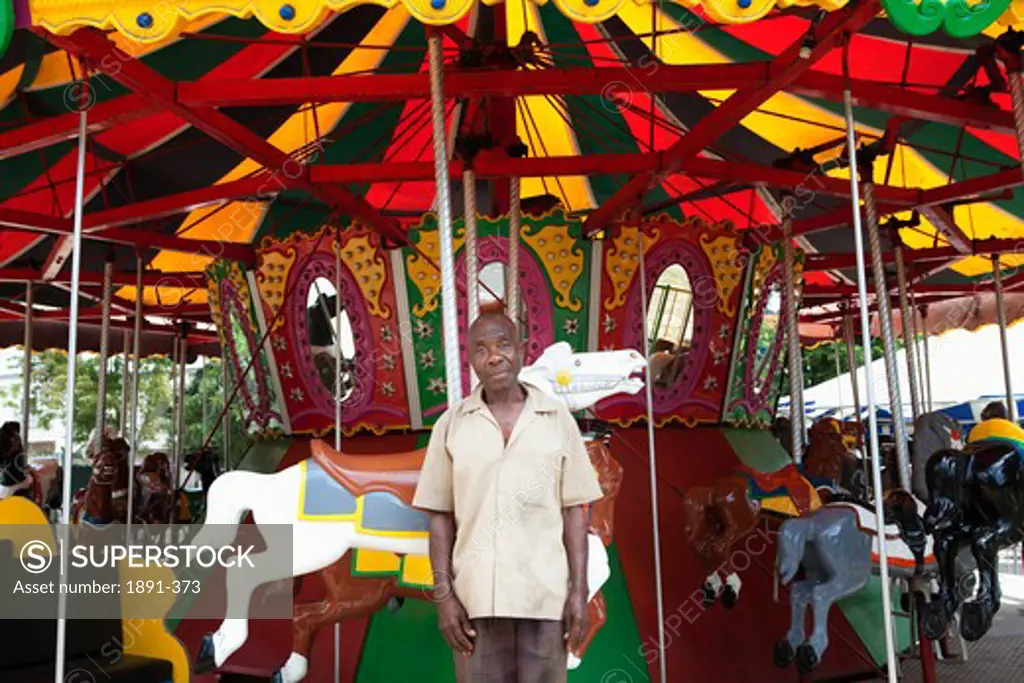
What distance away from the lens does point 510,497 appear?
2.17 meters

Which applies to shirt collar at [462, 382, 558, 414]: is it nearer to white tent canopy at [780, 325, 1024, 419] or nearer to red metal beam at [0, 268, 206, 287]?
red metal beam at [0, 268, 206, 287]

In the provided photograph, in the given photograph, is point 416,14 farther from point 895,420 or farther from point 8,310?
point 8,310

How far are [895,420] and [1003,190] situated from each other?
7.61 feet

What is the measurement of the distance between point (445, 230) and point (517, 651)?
1571mm

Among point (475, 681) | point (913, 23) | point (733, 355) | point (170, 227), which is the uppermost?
point (170, 227)

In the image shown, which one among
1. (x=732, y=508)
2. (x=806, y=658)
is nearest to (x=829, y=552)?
(x=806, y=658)

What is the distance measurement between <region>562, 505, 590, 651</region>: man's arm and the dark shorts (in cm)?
4

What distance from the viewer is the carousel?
3.39m

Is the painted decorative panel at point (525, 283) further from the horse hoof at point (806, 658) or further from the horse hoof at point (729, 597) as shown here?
the horse hoof at point (806, 658)

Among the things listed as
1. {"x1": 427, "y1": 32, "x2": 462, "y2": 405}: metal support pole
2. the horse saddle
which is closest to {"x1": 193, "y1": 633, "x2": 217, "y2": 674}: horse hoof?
the horse saddle

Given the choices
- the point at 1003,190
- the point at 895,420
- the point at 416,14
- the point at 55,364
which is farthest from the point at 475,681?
the point at 55,364

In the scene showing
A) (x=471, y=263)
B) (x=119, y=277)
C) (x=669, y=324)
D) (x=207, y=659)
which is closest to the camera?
(x=207, y=659)

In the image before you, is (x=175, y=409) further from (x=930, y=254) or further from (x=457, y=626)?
(x=457, y=626)

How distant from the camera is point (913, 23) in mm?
2752
